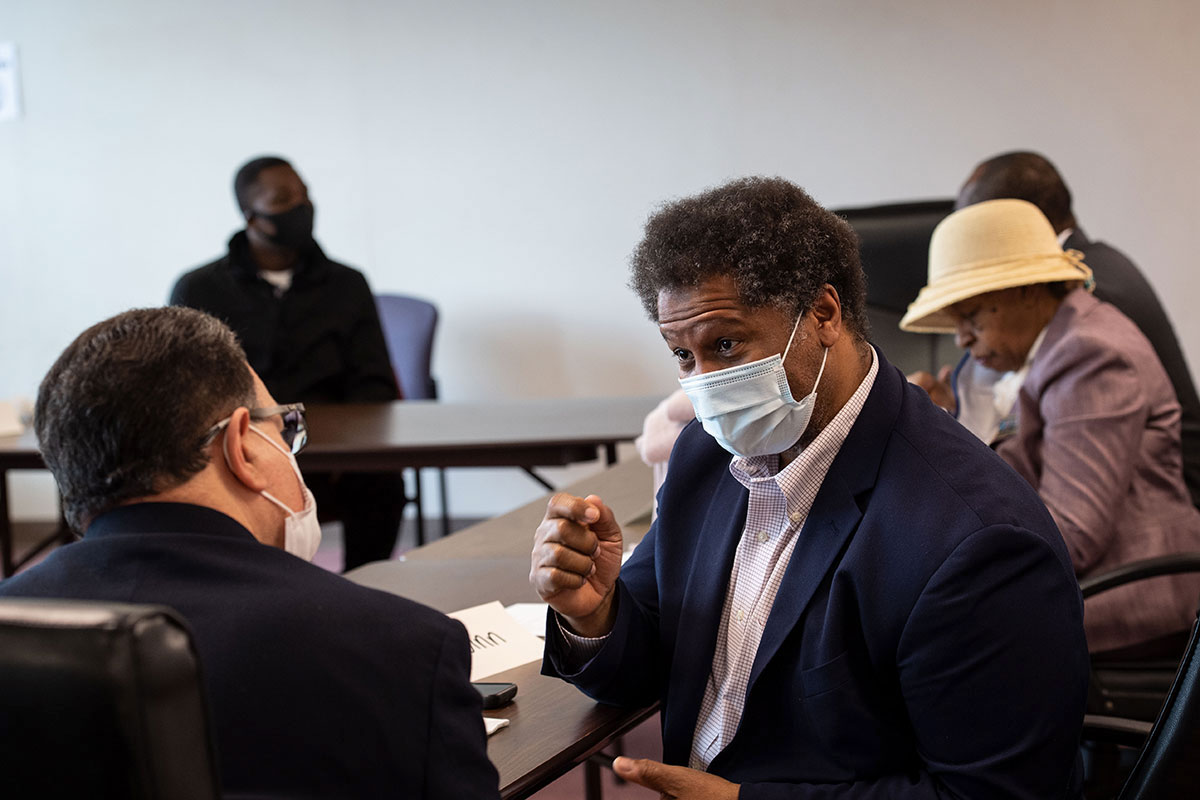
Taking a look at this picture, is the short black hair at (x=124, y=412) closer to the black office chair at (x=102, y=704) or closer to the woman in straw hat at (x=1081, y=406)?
the black office chair at (x=102, y=704)

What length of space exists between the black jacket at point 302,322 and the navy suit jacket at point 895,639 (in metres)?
2.58

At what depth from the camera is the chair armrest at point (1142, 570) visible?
6.01 ft

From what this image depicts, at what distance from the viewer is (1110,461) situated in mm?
1994

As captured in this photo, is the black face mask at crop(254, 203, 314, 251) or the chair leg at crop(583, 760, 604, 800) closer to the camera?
the chair leg at crop(583, 760, 604, 800)

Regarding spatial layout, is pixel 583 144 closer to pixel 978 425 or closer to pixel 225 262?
pixel 225 262

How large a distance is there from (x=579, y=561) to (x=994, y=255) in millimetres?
1310

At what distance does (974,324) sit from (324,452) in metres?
1.77

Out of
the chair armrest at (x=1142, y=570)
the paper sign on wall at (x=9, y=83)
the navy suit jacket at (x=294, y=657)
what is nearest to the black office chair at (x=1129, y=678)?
the chair armrest at (x=1142, y=570)

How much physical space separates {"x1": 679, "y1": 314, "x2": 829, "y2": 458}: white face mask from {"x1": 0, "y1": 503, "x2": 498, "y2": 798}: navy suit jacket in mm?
439

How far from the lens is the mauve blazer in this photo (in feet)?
6.54

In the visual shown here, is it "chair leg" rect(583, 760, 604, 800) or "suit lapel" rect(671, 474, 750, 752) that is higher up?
"suit lapel" rect(671, 474, 750, 752)

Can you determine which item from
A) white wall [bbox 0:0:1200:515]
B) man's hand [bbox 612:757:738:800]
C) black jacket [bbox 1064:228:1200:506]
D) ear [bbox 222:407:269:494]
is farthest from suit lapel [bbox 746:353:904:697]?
white wall [bbox 0:0:1200:515]

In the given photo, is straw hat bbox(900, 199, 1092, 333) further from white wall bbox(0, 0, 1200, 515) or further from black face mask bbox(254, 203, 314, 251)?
white wall bbox(0, 0, 1200, 515)

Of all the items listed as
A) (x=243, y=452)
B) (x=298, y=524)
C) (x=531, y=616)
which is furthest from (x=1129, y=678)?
(x=243, y=452)
